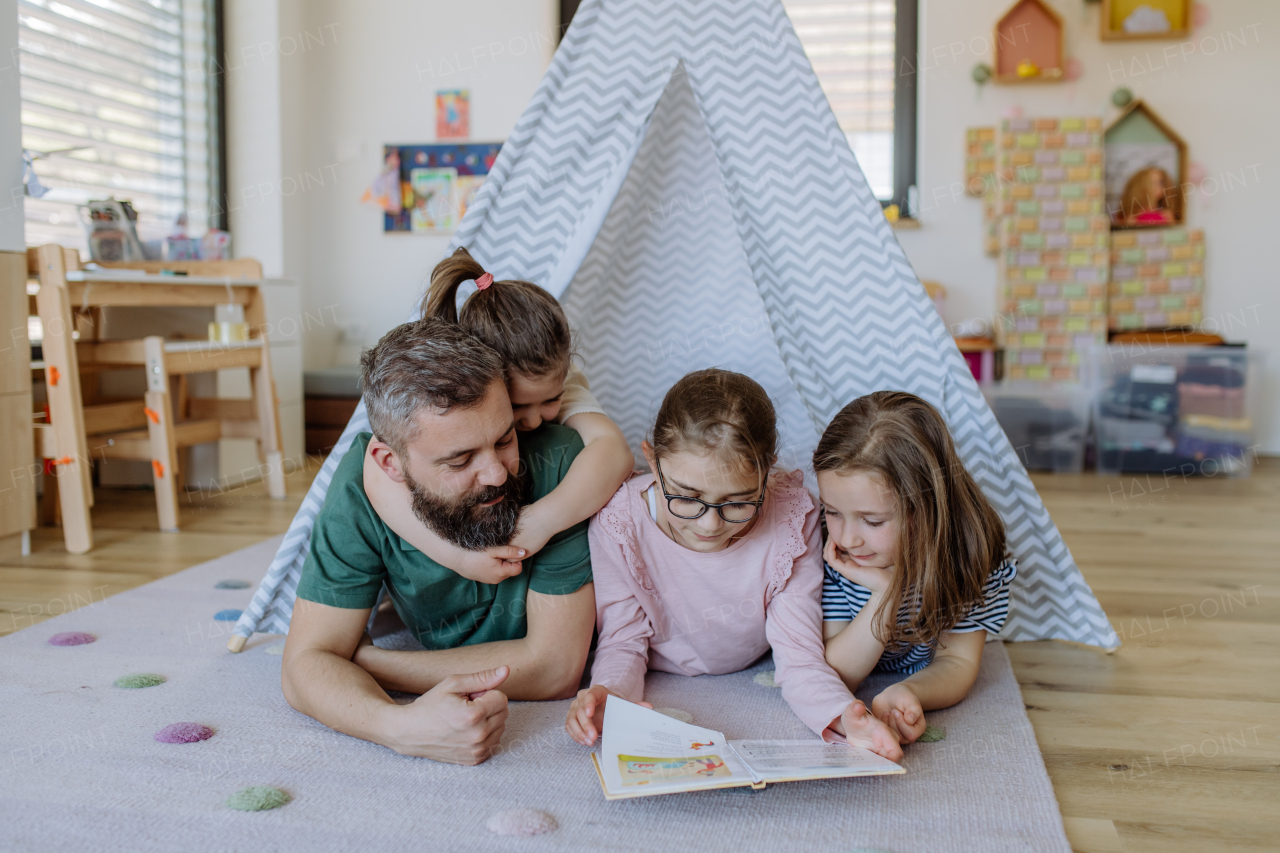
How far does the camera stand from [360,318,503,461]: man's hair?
122 cm

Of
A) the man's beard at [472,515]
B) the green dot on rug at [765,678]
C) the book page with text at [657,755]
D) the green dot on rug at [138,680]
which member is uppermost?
the man's beard at [472,515]

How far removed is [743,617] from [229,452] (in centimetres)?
258

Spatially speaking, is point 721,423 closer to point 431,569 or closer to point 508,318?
point 508,318

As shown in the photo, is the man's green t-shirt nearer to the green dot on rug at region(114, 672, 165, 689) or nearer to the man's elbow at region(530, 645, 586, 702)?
the man's elbow at region(530, 645, 586, 702)

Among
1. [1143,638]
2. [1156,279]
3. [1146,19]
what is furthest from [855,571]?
[1146,19]

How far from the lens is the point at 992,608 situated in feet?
4.58

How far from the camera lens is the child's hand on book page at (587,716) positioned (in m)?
1.19

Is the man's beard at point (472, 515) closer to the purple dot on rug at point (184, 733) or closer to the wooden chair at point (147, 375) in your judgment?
the purple dot on rug at point (184, 733)

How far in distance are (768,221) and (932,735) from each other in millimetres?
860

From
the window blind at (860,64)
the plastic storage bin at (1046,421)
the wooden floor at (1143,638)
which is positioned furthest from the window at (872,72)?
the wooden floor at (1143,638)

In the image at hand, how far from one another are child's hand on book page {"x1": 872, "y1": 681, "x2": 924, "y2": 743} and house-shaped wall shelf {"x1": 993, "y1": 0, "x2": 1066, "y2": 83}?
10.9 feet

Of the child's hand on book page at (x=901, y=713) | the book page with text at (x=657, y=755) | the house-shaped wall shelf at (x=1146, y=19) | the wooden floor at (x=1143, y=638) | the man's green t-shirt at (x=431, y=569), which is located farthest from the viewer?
the house-shaped wall shelf at (x=1146, y=19)

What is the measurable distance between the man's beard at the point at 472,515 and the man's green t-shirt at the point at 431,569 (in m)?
0.09

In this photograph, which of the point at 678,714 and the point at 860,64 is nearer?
the point at 678,714
